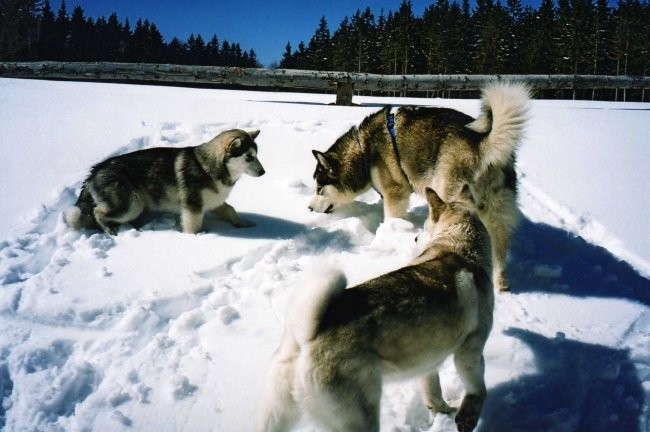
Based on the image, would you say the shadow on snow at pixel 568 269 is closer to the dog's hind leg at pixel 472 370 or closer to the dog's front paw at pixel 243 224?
the dog's hind leg at pixel 472 370

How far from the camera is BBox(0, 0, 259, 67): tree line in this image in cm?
4853

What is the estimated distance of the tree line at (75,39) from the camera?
48.5 m

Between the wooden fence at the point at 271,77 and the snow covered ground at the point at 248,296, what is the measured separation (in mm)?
6075

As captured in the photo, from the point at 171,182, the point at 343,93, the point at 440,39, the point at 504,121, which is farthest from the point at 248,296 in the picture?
the point at 440,39

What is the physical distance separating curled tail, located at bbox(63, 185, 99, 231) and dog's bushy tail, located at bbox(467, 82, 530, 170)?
4448 mm

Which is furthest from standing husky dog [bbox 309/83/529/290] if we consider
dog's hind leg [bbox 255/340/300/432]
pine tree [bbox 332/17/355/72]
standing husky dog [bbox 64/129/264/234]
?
pine tree [bbox 332/17/355/72]

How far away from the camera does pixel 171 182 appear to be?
16.9 feet

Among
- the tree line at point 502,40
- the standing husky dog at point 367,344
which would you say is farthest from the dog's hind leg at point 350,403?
the tree line at point 502,40

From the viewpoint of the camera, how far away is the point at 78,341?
119 inches

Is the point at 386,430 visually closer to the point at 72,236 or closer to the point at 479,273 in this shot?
the point at 479,273

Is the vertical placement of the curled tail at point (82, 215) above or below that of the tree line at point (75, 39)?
below

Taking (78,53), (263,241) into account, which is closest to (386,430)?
(263,241)

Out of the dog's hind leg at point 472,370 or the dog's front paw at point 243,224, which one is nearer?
the dog's hind leg at point 472,370

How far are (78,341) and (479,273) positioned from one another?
294 cm
